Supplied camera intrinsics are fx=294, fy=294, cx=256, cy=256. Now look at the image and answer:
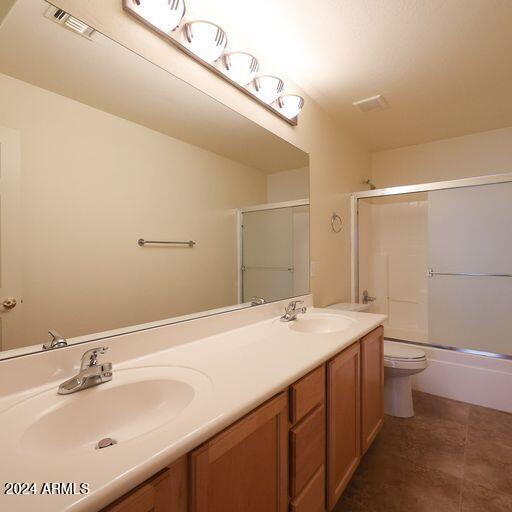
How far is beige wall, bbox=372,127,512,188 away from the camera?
2.77 meters

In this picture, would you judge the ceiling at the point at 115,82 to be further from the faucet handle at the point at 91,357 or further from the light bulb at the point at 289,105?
the faucet handle at the point at 91,357

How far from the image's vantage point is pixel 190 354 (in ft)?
3.68

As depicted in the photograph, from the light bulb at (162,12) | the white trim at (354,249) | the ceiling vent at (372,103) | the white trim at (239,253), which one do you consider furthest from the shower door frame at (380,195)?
the light bulb at (162,12)

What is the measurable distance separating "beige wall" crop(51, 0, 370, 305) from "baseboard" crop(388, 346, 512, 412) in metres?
0.90

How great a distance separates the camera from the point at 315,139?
2258mm

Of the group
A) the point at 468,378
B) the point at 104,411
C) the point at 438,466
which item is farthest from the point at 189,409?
the point at 468,378

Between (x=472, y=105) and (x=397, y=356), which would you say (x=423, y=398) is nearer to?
(x=397, y=356)

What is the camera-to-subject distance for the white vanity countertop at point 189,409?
479 millimetres

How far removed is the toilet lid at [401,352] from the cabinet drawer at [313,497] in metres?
1.11

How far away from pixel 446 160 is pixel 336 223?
4.88 ft

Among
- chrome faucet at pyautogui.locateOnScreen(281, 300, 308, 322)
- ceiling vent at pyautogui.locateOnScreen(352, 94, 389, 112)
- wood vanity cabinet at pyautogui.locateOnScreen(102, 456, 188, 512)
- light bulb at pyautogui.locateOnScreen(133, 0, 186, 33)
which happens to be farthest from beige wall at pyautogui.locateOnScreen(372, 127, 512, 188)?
wood vanity cabinet at pyautogui.locateOnScreen(102, 456, 188, 512)

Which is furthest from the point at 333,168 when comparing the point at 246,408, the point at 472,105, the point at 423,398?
the point at 246,408

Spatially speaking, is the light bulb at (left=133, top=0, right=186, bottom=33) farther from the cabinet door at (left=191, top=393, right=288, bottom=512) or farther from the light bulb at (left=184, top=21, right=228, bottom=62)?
the cabinet door at (left=191, top=393, right=288, bottom=512)

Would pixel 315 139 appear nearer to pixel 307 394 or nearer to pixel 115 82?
pixel 115 82
